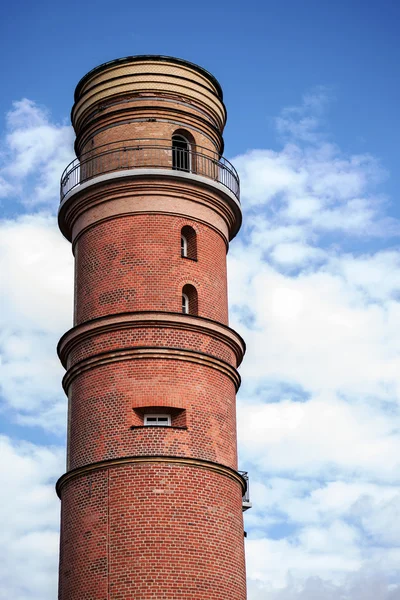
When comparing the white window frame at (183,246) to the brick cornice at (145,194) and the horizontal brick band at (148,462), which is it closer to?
the brick cornice at (145,194)

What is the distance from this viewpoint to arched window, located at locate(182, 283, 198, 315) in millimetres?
25375

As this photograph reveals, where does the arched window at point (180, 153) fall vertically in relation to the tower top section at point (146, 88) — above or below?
below

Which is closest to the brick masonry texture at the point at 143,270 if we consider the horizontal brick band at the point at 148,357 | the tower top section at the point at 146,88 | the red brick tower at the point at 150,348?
the red brick tower at the point at 150,348

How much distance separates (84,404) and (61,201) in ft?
20.1

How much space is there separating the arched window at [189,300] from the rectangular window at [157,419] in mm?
2805

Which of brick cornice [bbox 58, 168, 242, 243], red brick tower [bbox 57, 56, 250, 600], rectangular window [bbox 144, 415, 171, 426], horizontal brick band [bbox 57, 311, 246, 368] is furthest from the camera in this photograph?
brick cornice [bbox 58, 168, 242, 243]

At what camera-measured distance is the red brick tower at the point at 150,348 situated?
22406 mm

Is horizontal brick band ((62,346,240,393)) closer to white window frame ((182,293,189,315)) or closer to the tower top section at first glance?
white window frame ((182,293,189,315))

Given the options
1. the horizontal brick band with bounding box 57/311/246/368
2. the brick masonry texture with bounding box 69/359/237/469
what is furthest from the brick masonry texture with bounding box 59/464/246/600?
the horizontal brick band with bounding box 57/311/246/368

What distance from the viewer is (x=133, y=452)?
23.0 metres

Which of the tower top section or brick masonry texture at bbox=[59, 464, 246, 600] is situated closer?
brick masonry texture at bbox=[59, 464, 246, 600]

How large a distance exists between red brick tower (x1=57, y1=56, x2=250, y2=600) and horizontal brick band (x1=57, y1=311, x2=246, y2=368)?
34 millimetres

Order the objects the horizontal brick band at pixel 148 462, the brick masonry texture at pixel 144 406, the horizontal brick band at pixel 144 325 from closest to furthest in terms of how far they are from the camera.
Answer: the horizontal brick band at pixel 148 462 → the brick masonry texture at pixel 144 406 → the horizontal brick band at pixel 144 325

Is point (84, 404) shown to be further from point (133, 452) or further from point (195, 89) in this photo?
point (195, 89)
